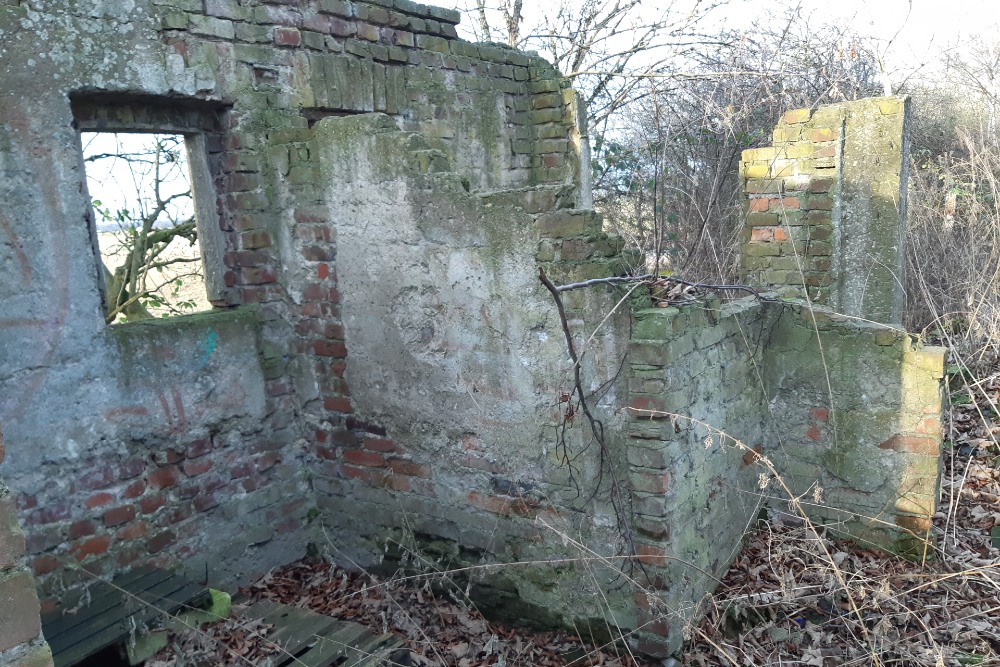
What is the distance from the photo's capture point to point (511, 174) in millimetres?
5926

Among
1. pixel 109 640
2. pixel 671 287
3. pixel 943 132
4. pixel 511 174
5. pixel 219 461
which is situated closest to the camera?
pixel 109 640

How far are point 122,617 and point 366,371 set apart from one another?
164 centimetres

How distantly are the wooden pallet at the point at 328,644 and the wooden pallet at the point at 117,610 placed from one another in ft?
1.42

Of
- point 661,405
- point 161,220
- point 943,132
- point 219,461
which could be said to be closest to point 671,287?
point 661,405

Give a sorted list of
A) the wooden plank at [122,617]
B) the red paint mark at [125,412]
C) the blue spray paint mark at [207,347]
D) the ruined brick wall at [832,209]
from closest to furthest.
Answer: the wooden plank at [122,617] < the red paint mark at [125,412] < the blue spray paint mark at [207,347] < the ruined brick wall at [832,209]

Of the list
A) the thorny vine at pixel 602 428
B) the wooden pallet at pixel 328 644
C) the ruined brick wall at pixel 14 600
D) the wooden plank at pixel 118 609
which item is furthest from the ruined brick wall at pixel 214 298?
the ruined brick wall at pixel 14 600

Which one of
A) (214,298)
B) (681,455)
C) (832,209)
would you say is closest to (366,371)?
(214,298)

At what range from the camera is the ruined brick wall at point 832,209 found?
4.82m

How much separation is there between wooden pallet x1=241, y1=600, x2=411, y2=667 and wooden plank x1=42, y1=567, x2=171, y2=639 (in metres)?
0.60

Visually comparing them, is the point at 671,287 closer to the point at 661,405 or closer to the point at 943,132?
the point at 661,405

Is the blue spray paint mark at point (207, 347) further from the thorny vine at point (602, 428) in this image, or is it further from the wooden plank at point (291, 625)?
the thorny vine at point (602, 428)

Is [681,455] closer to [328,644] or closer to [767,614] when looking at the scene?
[767,614]

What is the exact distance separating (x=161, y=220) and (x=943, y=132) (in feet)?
33.4

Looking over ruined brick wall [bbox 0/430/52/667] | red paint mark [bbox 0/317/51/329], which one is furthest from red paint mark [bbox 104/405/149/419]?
ruined brick wall [bbox 0/430/52/667]
